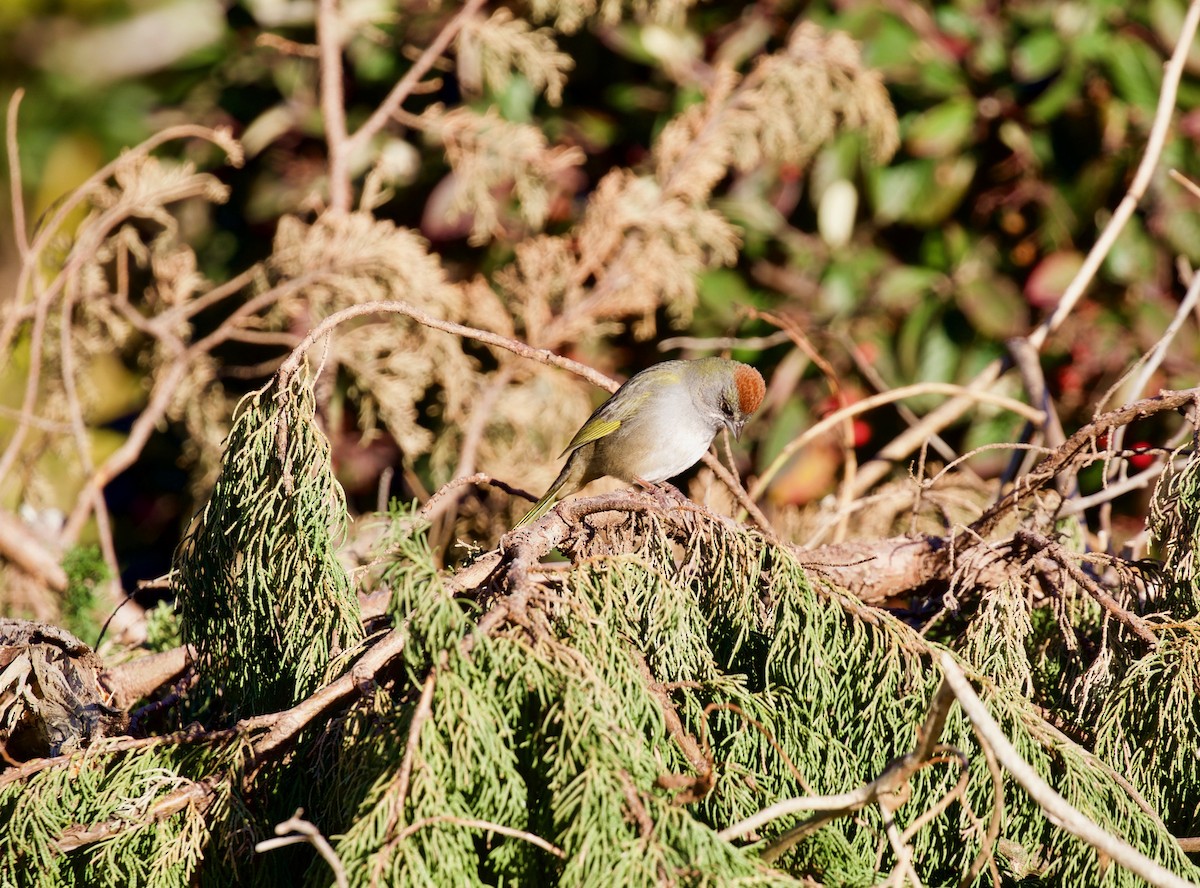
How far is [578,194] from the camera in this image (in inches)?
161

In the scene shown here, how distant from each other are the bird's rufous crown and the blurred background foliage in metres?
0.68

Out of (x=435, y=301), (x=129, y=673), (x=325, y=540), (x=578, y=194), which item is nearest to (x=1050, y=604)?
(x=325, y=540)

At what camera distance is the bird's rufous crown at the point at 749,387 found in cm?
303

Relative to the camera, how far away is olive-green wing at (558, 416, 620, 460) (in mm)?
3082

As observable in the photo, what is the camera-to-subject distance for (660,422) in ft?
9.78

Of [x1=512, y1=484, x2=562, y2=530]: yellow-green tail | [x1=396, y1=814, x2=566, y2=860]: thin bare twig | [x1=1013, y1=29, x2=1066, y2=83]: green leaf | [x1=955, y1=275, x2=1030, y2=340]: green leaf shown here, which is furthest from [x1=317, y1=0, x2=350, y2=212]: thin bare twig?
[x1=396, y1=814, x2=566, y2=860]: thin bare twig

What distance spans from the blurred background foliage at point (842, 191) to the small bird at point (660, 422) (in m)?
0.66

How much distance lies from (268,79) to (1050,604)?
340 cm

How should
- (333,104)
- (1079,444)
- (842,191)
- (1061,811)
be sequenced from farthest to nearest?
(842,191) < (333,104) < (1079,444) < (1061,811)

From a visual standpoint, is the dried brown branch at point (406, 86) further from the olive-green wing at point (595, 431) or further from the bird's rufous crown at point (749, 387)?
the bird's rufous crown at point (749, 387)

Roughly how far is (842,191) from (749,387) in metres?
1.27

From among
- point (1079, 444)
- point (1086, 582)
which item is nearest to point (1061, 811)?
point (1086, 582)

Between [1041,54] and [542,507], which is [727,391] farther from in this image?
[1041,54]

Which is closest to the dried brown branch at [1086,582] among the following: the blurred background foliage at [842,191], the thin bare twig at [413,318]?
the thin bare twig at [413,318]
